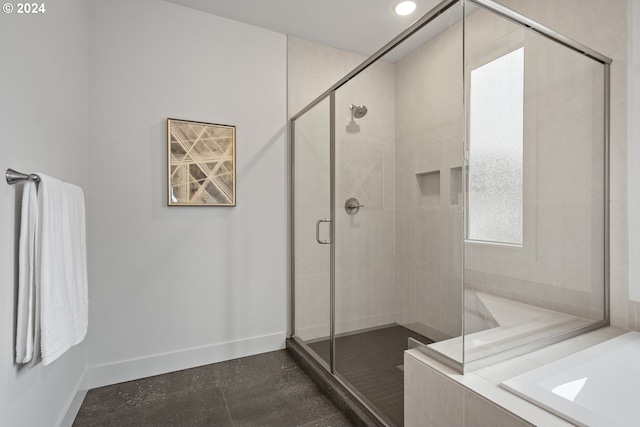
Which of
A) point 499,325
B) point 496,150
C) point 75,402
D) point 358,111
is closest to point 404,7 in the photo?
point 358,111

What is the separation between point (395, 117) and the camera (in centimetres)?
155

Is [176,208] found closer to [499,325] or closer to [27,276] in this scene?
[27,276]

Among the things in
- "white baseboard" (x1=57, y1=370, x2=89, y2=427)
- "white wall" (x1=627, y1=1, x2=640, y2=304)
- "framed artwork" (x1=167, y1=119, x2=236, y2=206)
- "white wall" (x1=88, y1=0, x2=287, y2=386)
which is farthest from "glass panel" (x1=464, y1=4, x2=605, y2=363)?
"white baseboard" (x1=57, y1=370, x2=89, y2=427)

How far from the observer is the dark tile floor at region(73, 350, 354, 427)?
163 cm

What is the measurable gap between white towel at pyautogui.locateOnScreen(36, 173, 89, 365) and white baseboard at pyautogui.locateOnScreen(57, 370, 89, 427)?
49 cm

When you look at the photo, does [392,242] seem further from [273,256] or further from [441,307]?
[273,256]

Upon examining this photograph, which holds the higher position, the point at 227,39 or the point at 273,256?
the point at 227,39

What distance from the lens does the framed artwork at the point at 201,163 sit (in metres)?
2.14

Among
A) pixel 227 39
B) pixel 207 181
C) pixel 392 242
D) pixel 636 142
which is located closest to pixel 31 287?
pixel 207 181

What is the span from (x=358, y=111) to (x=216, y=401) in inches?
75.3

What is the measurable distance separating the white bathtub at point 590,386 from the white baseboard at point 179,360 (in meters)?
1.84

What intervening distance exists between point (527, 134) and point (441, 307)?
2.98 ft

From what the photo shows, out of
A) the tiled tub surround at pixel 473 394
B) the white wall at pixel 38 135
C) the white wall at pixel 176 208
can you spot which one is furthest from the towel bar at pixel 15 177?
the tiled tub surround at pixel 473 394

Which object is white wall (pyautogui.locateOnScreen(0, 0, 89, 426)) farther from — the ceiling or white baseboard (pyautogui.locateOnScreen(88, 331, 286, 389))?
the ceiling
